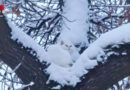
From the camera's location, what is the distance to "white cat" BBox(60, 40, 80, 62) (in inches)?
178

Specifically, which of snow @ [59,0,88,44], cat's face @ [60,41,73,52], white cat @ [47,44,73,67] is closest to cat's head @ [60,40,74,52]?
cat's face @ [60,41,73,52]

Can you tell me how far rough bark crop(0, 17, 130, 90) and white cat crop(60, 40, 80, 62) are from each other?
4.18 feet

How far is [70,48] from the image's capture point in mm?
4559

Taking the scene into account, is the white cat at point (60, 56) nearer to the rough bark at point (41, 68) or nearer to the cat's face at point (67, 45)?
the cat's face at point (67, 45)

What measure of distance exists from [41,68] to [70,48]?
134 centimetres

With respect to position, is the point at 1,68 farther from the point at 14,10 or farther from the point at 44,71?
the point at 14,10

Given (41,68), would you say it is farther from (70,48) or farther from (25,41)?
(70,48)

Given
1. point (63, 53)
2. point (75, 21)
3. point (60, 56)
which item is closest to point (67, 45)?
point (63, 53)

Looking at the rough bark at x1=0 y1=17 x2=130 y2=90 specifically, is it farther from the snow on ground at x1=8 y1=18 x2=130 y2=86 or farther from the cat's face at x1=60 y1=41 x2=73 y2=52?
the cat's face at x1=60 y1=41 x2=73 y2=52

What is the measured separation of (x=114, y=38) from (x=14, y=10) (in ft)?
7.34

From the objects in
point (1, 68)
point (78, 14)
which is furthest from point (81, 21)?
point (1, 68)

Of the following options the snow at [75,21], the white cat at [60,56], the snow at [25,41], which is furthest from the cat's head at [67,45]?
the snow at [25,41]

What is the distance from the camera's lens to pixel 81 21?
5.22 m

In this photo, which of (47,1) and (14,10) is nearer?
(14,10)
